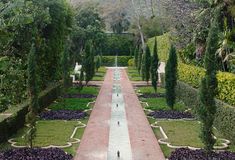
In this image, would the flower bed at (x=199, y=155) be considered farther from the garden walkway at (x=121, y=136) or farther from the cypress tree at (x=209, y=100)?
the garden walkway at (x=121, y=136)

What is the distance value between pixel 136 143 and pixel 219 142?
8.60 feet

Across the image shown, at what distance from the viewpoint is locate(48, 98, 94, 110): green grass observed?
2068cm

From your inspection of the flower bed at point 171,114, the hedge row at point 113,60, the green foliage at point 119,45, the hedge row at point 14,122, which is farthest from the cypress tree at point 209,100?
the green foliage at point 119,45

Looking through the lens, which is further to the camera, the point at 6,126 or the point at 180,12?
the point at 180,12

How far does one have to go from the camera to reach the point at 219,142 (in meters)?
13.4

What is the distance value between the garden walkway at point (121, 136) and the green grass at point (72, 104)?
0.88 metres

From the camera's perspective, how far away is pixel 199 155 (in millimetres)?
11281

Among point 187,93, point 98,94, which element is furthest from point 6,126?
point 98,94

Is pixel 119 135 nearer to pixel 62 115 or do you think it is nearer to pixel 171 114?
pixel 62 115

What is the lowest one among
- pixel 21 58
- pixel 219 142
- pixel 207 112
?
pixel 219 142

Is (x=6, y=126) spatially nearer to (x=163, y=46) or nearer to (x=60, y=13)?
(x=60, y=13)

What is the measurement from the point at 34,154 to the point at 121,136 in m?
3.73

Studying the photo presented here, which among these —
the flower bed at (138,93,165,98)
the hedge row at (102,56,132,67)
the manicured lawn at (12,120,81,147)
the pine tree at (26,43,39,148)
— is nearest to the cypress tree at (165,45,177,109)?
the manicured lawn at (12,120,81,147)

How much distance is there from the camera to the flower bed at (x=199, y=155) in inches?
437
